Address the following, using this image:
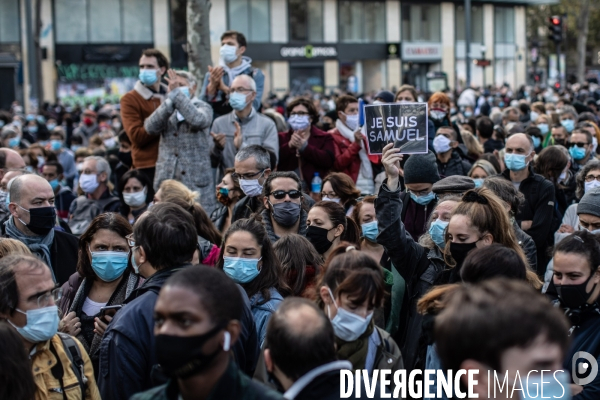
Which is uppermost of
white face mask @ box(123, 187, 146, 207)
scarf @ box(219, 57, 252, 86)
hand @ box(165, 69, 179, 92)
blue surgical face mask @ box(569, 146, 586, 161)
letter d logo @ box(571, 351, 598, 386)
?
scarf @ box(219, 57, 252, 86)

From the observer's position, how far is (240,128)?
9094mm

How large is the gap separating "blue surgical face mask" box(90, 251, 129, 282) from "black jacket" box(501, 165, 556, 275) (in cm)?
420

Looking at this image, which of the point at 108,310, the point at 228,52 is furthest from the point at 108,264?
the point at 228,52

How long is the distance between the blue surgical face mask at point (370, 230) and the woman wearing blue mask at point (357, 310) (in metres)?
2.17

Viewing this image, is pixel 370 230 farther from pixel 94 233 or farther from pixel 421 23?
pixel 421 23

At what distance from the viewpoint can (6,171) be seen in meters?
8.09

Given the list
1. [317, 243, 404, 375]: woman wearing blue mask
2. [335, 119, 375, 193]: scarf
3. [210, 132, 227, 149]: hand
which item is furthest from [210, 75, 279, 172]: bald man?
[317, 243, 404, 375]: woman wearing blue mask

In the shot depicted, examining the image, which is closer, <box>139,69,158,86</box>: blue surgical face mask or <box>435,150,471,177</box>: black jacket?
<box>139,69,158,86</box>: blue surgical face mask

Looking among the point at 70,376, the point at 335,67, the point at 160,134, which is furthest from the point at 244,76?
the point at 335,67

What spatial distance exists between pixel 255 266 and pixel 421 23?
176ft

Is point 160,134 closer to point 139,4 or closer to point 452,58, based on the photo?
point 139,4

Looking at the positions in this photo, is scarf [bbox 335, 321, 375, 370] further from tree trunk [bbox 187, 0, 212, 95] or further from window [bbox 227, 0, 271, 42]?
window [bbox 227, 0, 271, 42]

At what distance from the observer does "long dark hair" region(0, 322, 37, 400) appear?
341 centimetres

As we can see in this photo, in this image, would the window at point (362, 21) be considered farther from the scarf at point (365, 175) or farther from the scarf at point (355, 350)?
the scarf at point (355, 350)
